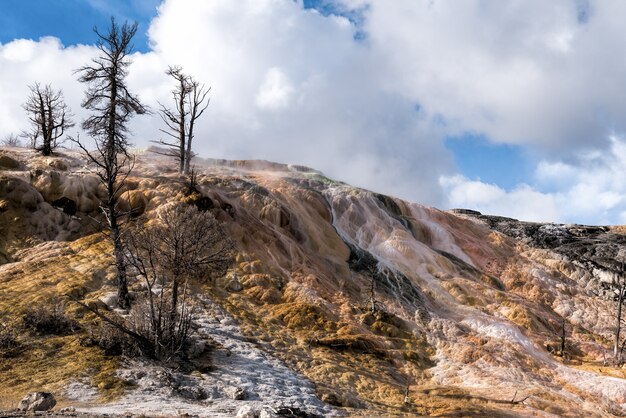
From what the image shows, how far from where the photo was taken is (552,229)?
200 ft

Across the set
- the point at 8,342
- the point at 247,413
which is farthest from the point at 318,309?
the point at 8,342

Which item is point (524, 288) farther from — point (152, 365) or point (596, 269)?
point (152, 365)

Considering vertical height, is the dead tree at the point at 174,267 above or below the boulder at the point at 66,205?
below

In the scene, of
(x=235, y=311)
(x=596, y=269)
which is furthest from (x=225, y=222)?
Answer: (x=596, y=269)

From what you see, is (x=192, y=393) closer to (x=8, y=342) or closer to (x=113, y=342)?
(x=113, y=342)

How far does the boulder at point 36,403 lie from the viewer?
13.9 m

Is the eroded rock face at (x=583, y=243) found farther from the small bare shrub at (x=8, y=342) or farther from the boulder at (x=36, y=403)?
the small bare shrub at (x=8, y=342)

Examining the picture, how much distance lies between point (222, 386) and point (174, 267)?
6319mm

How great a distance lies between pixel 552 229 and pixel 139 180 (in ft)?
159

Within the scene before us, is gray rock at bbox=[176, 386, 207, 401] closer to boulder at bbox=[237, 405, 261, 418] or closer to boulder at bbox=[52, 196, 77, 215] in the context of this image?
boulder at bbox=[237, 405, 261, 418]

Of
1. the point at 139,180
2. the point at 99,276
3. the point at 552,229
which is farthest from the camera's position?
the point at 552,229

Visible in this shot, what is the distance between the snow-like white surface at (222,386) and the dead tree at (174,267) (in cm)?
132

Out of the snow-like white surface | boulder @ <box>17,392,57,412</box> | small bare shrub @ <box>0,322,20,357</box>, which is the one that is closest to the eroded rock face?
the snow-like white surface

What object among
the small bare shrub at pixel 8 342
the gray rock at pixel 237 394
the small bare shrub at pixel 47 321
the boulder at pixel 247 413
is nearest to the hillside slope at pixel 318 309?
the gray rock at pixel 237 394
